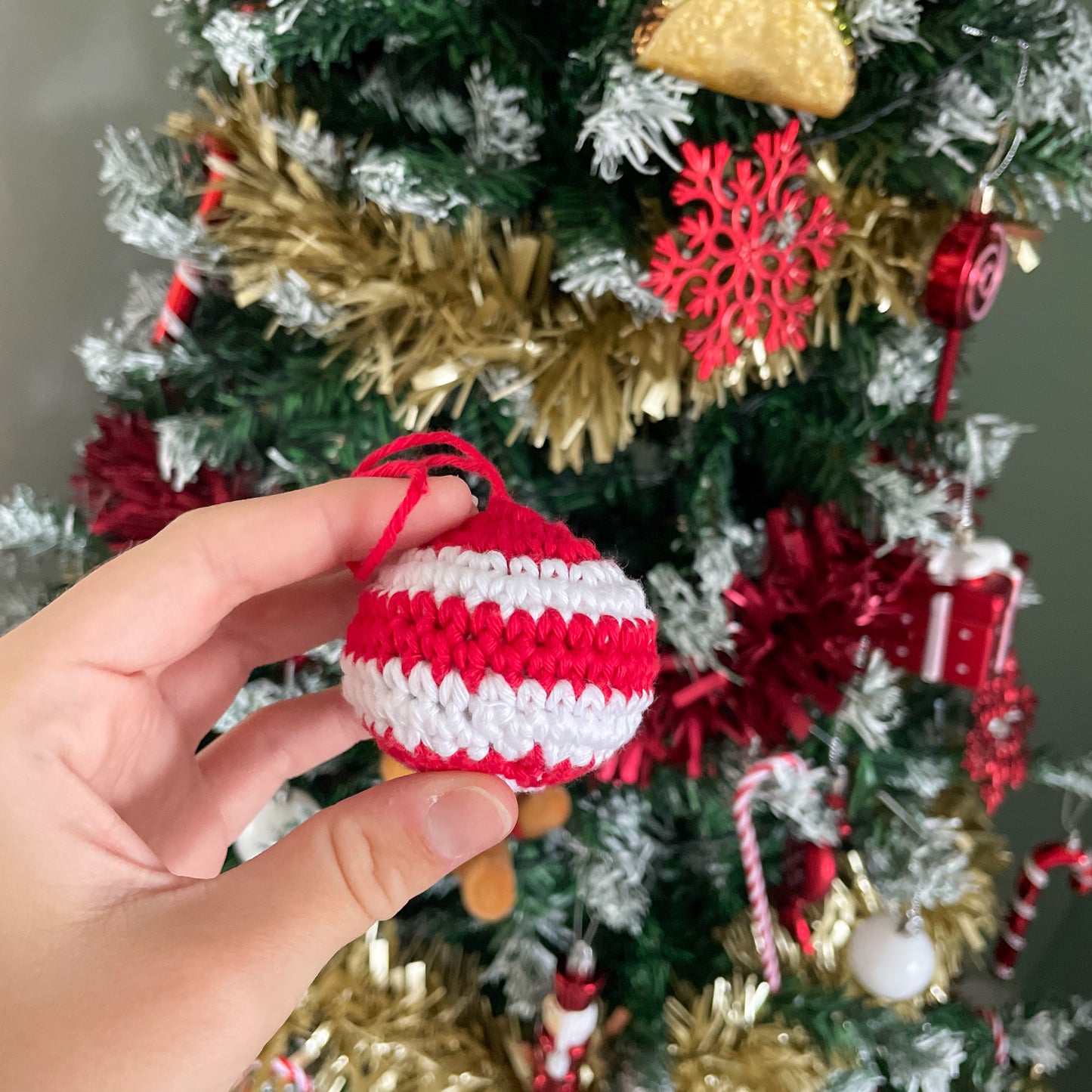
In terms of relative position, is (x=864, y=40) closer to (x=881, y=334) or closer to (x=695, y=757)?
(x=881, y=334)

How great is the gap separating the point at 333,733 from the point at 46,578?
63 centimetres

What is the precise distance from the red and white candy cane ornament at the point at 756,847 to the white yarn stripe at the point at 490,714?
27 centimetres

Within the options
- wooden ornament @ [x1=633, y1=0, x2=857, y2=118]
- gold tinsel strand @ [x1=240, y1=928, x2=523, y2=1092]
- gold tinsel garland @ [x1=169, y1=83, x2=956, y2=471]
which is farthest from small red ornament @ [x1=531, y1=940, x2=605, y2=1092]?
wooden ornament @ [x1=633, y1=0, x2=857, y2=118]

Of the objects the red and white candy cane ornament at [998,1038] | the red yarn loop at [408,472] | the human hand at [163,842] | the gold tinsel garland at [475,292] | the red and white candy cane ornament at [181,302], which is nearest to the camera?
the human hand at [163,842]

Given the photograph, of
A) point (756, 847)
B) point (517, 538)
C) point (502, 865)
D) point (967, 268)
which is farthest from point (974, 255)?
point (502, 865)

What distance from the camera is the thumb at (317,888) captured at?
0.34 m

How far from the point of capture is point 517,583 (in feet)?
1.27

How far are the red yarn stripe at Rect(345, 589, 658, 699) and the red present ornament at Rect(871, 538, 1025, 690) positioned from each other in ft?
0.98

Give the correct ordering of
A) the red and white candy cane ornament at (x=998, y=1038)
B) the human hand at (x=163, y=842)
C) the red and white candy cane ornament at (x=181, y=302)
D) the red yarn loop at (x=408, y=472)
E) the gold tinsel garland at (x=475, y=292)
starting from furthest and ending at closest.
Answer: the red and white candy cane ornament at (x=998, y=1038) < the red and white candy cane ornament at (x=181, y=302) < the gold tinsel garland at (x=475, y=292) < the red yarn loop at (x=408, y=472) < the human hand at (x=163, y=842)

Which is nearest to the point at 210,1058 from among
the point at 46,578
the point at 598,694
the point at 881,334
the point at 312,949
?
the point at 312,949

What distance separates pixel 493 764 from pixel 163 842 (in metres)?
0.26

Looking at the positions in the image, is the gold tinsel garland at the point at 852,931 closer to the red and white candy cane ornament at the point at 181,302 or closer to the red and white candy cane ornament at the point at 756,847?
the red and white candy cane ornament at the point at 756,847

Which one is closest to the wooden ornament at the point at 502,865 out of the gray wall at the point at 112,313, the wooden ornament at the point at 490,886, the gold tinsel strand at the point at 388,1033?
the wooden ornament at the point at 490,886

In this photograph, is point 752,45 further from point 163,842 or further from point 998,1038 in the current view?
point 998,1038
